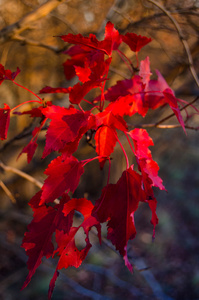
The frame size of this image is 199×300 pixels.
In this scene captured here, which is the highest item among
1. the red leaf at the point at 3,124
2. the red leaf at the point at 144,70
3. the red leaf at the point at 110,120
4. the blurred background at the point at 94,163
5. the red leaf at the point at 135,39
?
the red leaf at the point at 135,39

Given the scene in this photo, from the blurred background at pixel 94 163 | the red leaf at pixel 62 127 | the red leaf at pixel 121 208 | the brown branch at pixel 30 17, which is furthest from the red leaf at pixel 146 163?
the blurred background at pixel 94 163

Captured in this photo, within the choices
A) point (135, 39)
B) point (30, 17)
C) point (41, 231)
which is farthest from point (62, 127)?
point (30, 17)

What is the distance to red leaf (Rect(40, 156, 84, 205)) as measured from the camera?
0.41 m

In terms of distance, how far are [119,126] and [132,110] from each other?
161mm

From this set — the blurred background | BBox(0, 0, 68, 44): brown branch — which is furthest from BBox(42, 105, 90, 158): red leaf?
the blurred background

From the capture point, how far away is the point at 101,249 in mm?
1989

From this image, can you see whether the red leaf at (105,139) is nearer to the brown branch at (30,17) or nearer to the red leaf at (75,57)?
the red leaf at (75,57)

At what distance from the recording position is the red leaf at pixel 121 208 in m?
0.40

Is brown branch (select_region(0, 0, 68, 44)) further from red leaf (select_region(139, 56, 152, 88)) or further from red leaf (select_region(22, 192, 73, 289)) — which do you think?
red leaf (select_region(22, 192, 73, 289))

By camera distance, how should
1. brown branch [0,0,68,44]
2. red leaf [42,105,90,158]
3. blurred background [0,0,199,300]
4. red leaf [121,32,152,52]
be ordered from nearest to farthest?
1. red leaf [42,105,90,158]
2. red leaf [121,32,152,52]
3. brown branch [0,0,68,44]
4. blurred background [0,0,199,300]

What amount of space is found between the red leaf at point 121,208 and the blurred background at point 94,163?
2.86ft

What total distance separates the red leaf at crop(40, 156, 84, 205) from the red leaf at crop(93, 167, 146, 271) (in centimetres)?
6

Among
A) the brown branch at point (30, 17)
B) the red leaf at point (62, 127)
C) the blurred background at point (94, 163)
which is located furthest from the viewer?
the blurred background at point (94, 163)

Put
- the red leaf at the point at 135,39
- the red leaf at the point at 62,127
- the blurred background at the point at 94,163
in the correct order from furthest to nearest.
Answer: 1. the blurred background at the point at 94,163
2. the red leaf at the point at 135,39
3. the red leaf at the point at 62,127
